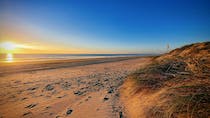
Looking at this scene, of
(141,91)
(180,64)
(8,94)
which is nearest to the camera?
(141,91)

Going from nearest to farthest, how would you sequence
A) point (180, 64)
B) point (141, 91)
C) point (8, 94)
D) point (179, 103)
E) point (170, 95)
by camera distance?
1. point (179, 103)
2. point (170, 95)
3. point (141, 91)
4. point (180, 64)
5. point (8, 94)

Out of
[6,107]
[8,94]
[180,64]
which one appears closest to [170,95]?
[180,64]

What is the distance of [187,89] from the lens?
2244 millimetres

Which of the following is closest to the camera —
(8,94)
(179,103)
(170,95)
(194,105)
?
(194,105)

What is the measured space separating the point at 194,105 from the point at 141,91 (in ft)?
5.14

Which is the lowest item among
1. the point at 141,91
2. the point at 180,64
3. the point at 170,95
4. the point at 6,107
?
the point at 6,107

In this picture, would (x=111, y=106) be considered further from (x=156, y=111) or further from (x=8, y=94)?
(x=8, y=94)

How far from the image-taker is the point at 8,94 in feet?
14.2

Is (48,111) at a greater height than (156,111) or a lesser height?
lesser

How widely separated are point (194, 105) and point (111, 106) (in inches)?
73.5

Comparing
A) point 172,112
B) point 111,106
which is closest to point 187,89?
point 172,112

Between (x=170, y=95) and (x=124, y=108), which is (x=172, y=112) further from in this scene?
(x=124, y=108)

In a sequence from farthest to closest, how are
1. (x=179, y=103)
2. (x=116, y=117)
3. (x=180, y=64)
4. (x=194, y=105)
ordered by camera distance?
(x=180, y=64), (x=116, y=117), (x=179, y=103), (x=194, y=105)

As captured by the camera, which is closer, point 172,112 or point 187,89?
point 172,112
